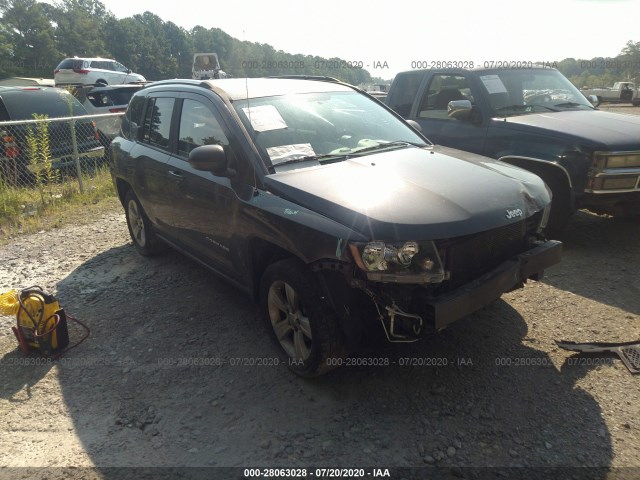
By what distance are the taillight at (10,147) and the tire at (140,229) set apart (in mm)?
3389

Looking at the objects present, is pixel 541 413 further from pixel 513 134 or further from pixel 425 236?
pixel 513 134

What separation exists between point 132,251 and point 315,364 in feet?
12.1

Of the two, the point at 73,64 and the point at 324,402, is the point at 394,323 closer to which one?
the point at 324,402

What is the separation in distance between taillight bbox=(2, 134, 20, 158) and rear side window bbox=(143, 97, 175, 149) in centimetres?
410

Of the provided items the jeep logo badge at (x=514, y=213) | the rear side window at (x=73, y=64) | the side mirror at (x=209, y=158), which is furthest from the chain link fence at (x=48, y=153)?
the rear side window at (x=73, y=64)

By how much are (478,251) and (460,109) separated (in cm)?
312

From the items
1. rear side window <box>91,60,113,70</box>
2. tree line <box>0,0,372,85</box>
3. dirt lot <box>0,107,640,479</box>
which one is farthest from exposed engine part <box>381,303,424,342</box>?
tree line <box>0,0,372,85</box>

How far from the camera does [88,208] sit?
25.0 ft

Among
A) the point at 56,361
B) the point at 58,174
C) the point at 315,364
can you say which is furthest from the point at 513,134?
the point at 58,174

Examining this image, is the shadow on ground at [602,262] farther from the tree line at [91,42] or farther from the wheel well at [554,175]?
the tree line at [91,42]

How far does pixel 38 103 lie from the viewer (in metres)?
8.59

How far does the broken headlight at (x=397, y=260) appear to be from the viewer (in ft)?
8.03

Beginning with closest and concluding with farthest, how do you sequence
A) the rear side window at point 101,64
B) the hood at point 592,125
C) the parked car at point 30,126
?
the hood at point 592,125 → the parked car at point 30,126 → the rear side window at point 101,64

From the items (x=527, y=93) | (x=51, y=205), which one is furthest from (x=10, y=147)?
(x=527, y=93)
